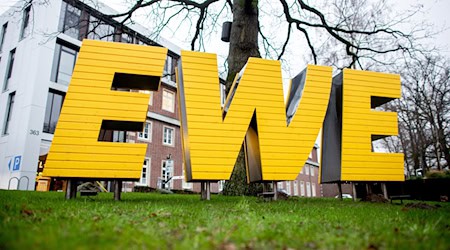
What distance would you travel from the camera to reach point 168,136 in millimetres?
27344

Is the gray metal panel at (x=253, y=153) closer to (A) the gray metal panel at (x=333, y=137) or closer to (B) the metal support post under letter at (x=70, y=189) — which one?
(A) the gray metal panel at (x=333, y=137)

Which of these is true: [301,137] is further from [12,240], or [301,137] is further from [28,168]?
[28,168]

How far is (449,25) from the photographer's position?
10969 mm

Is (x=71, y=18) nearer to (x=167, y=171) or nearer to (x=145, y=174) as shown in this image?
(x=145, y=174)

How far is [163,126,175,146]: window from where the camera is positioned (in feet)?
88.2

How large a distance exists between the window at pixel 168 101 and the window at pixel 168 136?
1834mm

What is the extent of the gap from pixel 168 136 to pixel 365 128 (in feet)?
70.5

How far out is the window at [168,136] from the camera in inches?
1059

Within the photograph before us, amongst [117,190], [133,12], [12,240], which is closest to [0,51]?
[133,12]

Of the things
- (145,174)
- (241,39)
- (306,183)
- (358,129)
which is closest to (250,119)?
(358,129)

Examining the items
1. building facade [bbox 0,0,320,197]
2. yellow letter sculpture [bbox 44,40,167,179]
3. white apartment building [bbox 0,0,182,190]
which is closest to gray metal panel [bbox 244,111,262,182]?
yellow letter sculpture [bbox 44,40,167,179]

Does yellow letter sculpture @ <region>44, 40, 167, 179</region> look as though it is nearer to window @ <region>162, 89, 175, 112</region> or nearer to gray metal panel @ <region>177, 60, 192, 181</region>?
gray metal panel @ <region>177, 60, 192, 181</region>

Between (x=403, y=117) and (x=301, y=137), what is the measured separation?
2164cm

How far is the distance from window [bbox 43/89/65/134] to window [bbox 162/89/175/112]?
8.91 metres
